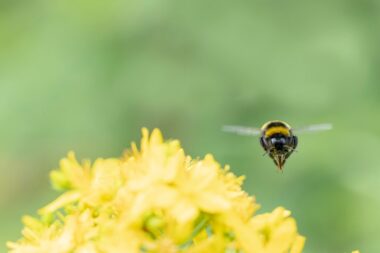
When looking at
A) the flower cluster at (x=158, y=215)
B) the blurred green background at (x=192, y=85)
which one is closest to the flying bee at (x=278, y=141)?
the flower cluster at (x=158, y=215)

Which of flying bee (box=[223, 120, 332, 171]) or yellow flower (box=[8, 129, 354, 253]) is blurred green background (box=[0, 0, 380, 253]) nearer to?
flying bee (box=[223, 120, 332, 171])

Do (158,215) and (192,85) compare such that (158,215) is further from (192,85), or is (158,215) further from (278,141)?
(192,85)

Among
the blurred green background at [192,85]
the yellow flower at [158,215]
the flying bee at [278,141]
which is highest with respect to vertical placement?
the blurred green background at [192,85]

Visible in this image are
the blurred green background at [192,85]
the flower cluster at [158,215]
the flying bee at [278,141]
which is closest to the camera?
the flower cluster at [158,215]

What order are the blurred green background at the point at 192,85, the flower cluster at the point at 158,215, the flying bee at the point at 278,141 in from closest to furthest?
1. the flower cluster at the point at 158,215
2. the flying bee at the point at 278,141
3. the blurred green background at the point at 192,85

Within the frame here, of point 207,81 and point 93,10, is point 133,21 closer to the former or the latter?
point 93,10

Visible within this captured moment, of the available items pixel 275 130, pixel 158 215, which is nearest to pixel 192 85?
pixel 275 130

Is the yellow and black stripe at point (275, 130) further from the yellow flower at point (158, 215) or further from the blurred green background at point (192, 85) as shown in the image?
the blurred green background at point (192, 85)
